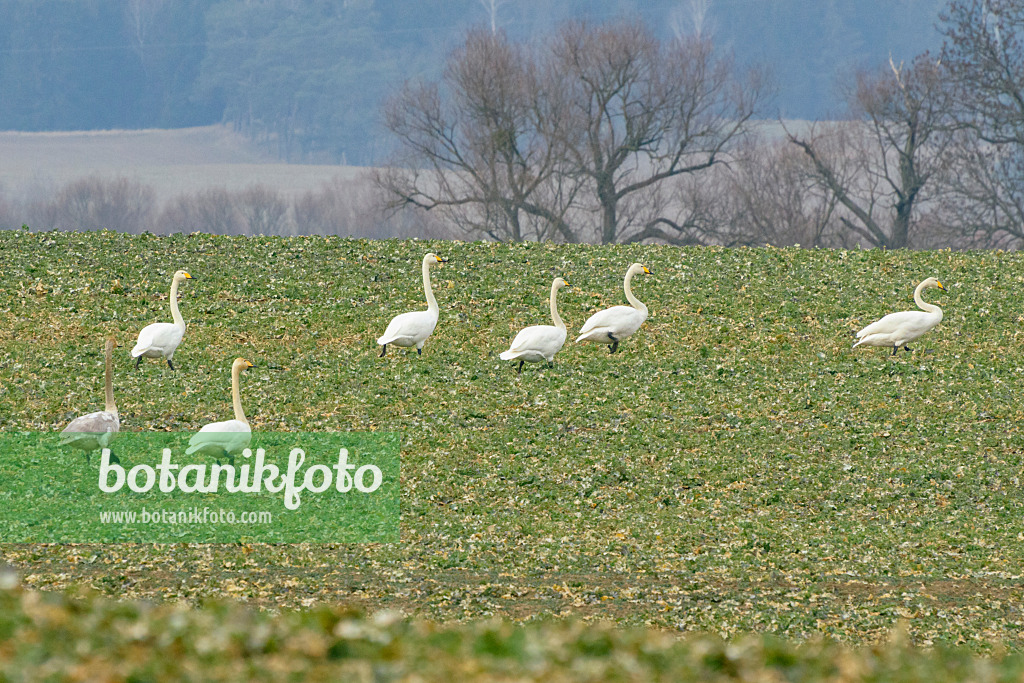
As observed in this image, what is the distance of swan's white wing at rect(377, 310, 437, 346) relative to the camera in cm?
2169

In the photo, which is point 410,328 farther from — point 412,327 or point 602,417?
point 602,417

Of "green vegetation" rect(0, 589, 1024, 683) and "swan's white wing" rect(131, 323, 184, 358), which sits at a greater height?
"swan's white wing" rect(131, 323, 184, 358)

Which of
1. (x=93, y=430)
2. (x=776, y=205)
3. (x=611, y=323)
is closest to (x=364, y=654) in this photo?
(x=93, y=430)

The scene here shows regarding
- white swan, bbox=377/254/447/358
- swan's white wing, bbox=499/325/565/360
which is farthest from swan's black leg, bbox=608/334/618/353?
white swan, bbox=377/254/447/358

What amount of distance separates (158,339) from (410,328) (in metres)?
4.44

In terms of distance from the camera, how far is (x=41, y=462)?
17.0 m

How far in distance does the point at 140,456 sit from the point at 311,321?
852cm

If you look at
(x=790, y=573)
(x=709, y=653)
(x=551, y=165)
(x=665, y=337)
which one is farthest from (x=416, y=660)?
(x=551, y=165)

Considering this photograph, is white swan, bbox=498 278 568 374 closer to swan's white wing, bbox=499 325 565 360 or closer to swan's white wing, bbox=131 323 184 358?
swan's white wing, bbox=499 325 565 360

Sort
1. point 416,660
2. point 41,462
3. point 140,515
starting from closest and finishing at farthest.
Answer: point 416,660
point 140,515
point 41,462

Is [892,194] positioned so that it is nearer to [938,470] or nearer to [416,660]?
[938,470]

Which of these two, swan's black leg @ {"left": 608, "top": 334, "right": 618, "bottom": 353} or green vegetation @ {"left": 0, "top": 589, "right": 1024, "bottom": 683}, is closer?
green vegetation @ {"left": 0, "top": 589, "right": 1024, "bottom": 683}

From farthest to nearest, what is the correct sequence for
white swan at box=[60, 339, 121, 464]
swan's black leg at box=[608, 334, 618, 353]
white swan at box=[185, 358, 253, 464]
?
swan's black leg at box=[608, 334, 618, 353] < white swan at box=[60, 339, 121, 464] < white swan at box=[185, 358, 253, 464]

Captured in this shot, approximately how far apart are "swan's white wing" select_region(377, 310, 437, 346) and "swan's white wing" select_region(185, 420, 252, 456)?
629 centimetres
